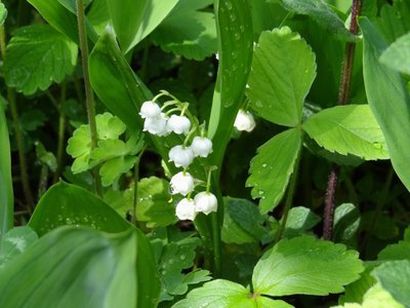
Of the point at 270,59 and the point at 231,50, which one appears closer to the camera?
the point at 231,50

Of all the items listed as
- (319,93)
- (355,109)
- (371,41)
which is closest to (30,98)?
(319,93)

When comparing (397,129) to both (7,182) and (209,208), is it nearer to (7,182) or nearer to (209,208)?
(209,208)

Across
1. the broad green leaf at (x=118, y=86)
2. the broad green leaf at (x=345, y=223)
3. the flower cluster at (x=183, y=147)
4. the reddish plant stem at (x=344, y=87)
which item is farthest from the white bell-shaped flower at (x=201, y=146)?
the broad green leaf at (x=345, y=223)

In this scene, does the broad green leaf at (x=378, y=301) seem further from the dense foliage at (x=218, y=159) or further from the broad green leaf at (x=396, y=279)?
the broad green leaf at (x=396, y=279)

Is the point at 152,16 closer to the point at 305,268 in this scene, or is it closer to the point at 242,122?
the point at 242,122

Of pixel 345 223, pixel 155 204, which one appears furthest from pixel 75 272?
pixel 345 223

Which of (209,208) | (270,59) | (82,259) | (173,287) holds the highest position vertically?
(270,59)
